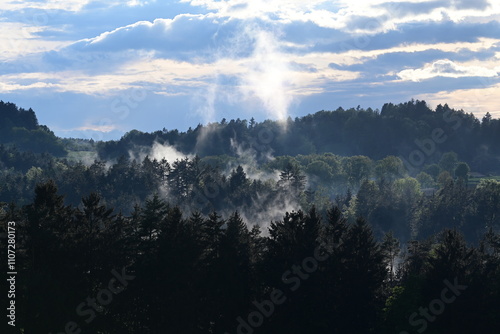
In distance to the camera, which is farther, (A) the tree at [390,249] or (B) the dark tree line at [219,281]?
(A) the tree at [390,249]

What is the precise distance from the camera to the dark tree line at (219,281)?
202 feet

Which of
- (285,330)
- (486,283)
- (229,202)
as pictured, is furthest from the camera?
(229,202)

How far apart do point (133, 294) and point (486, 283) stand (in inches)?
1331

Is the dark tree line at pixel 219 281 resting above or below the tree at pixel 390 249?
above

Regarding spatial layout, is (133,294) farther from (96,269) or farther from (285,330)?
(285,330)

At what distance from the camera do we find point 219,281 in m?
64.0

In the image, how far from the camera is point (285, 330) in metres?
62.3

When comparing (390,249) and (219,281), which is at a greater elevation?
(219,281)

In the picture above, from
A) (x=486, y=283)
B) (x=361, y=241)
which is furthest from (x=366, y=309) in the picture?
(x=486, y=283)

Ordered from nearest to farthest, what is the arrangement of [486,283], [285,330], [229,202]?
1. [285,330]
2. [486,283]
3. [229,202]

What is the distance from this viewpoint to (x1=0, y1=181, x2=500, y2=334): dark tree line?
61438 millimetres

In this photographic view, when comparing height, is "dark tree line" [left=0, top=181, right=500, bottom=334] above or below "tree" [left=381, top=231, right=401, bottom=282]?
above

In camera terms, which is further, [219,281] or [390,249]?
[390,249]

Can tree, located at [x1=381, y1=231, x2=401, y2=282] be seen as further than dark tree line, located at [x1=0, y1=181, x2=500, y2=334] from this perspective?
Yes
